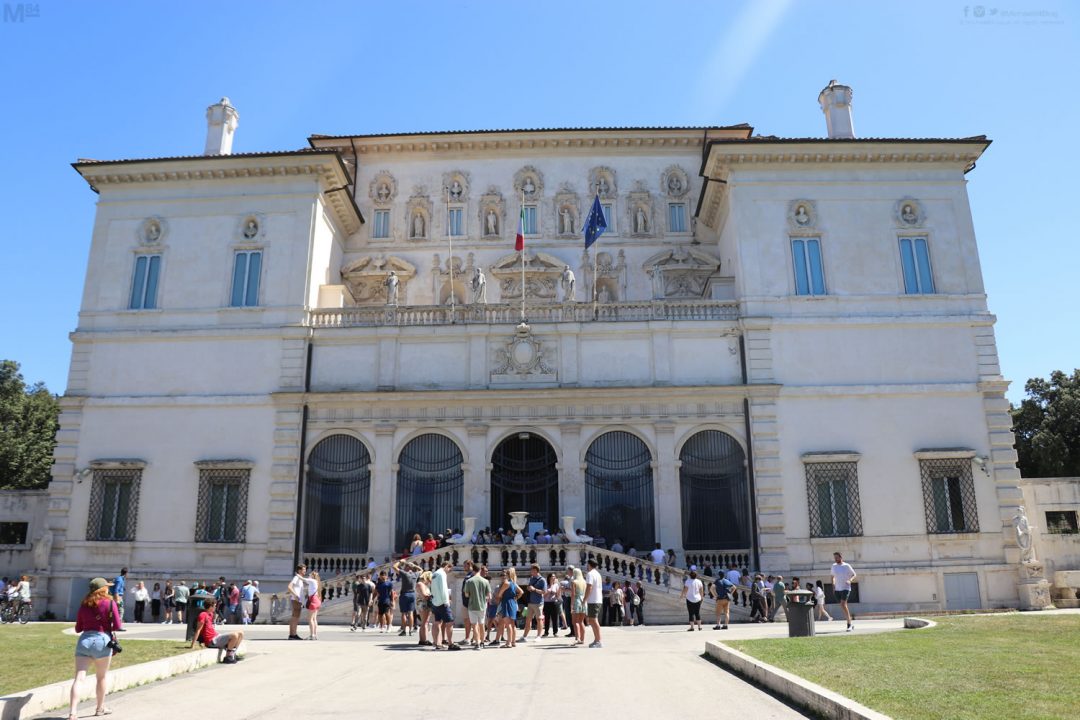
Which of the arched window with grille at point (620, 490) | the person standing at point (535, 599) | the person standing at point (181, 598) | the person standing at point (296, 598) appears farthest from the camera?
the arched window with grille at point (620, 490)

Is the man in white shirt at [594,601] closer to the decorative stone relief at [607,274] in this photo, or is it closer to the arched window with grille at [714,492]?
the arched window with grille at [714,492]

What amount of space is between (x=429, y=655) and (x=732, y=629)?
902cm

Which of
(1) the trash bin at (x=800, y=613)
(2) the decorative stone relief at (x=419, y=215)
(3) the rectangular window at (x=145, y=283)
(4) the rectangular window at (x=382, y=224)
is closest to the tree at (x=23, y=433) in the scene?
(3) the rectangular window at (x=145, y=283)

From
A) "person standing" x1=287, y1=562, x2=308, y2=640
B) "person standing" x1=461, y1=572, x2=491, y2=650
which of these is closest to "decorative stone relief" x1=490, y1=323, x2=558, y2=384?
"person standing" x1=287, y1=562, x2=308, y2=640

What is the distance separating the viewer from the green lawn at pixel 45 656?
11.1m

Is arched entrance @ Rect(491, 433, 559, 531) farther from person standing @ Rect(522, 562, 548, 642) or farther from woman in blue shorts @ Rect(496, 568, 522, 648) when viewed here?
woman in blue shorts @ Rect(496, 568, 522, 648)

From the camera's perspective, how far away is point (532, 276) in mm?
34625

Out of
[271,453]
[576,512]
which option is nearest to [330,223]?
[271,453]

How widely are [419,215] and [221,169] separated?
8.57m

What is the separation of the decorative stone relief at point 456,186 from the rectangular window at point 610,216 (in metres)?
6.27

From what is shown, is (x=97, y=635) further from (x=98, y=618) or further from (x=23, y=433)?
(x=23, y=433)

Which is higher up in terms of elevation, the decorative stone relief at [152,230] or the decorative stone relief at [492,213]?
the decorative stone relief at [492,213]

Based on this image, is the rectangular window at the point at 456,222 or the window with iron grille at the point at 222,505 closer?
the window with iron grille at the point at 222,505

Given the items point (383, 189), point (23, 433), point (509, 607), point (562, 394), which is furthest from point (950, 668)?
point (23, 433)
